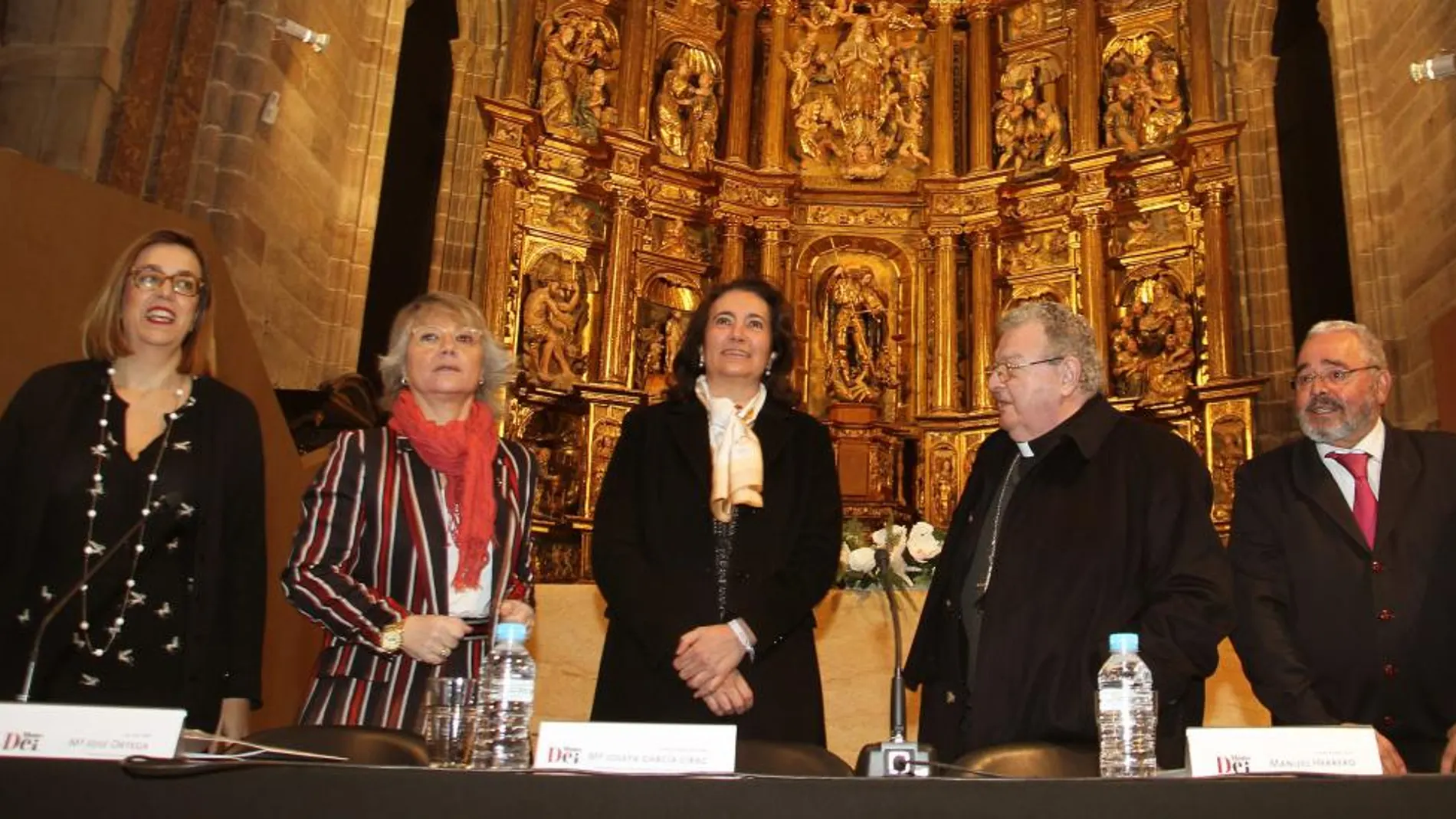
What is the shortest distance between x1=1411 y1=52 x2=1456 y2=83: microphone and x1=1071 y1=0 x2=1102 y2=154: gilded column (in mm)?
3546

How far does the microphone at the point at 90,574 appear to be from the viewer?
225 centimetres

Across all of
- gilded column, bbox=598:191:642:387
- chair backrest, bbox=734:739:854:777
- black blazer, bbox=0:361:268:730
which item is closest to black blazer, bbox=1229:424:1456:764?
chair backrest, bbox=734:739:854:777

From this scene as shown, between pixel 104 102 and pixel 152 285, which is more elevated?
pixel 104 102

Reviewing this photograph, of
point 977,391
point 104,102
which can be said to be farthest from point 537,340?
point 104,102

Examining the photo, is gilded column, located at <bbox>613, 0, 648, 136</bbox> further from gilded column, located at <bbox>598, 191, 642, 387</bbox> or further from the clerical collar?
the clerical collar

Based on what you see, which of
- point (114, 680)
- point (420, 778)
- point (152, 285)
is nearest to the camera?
point (420, 778)

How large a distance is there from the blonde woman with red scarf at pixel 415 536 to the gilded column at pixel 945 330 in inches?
302

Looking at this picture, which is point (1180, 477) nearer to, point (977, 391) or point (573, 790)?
point (573, 790)

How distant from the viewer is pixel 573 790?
1.28m

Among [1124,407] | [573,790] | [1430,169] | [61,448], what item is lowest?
[573,790]

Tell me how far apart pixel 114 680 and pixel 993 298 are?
8994 mm

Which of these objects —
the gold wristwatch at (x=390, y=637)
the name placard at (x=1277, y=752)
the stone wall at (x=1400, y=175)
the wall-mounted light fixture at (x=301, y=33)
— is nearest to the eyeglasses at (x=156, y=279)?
the gold wristwatch at (x=390, y=637)

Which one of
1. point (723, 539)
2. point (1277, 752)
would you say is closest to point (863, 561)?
point (723, 539)

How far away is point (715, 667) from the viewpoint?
8.87 ft
